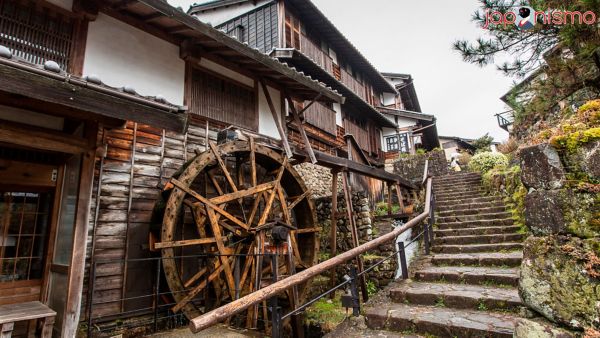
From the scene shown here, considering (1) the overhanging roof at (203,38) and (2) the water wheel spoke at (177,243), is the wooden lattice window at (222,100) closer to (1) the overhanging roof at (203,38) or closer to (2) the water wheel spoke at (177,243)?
(1) the overhanging roof at (203,38)

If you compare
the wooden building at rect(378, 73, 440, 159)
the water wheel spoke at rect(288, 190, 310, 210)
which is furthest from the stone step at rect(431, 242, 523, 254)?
the wooden building at rect(378, 73, 440, 159)

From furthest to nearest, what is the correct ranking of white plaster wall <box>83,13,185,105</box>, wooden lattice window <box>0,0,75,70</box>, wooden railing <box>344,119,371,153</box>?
wooden railing <box>344,119,371,153</box>
white plaster wall <box>83,13,185,105</box>
wooden lattice window <box>0,0,75,70</box>

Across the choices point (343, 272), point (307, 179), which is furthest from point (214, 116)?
point (343, 272)

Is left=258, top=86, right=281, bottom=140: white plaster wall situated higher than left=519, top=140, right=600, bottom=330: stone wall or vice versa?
left=258, top=86, right=281, bottom=140: white plaster wall

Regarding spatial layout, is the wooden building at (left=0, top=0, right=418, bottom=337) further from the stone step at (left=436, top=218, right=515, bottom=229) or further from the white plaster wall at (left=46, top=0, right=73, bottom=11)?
the stone step at (left=436, top=218, right=515, bottom=229)

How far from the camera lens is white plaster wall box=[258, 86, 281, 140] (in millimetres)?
7859

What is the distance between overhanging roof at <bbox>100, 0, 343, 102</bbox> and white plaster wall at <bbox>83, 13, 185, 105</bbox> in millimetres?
199

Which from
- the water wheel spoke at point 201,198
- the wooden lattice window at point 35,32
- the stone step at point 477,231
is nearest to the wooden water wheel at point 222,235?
the water wheel spoke at point 201,198

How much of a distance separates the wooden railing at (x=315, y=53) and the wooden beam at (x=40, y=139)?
955 centimetres

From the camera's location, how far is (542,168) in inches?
97.4

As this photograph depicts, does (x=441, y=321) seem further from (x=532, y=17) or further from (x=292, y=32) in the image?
(x=292, y=32)

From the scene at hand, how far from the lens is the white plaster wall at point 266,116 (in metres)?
7.86

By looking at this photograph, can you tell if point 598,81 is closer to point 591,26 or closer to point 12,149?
A: point 591,26

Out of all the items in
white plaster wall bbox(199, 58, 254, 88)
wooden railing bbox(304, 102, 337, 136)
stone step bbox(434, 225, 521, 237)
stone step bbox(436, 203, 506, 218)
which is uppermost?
wooden railing bbox(304, 102, 337, 136)
